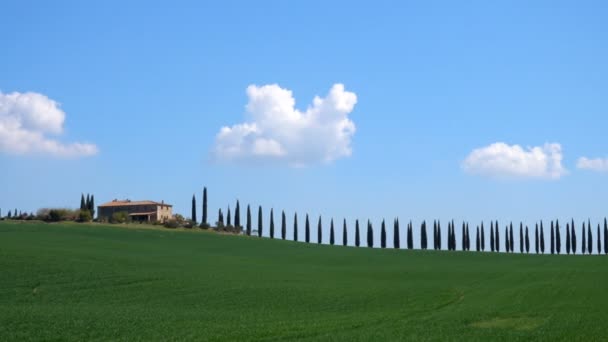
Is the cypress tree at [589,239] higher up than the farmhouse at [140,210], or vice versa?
the farmhouse at [140,210]

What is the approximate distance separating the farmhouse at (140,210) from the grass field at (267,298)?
43.8 m

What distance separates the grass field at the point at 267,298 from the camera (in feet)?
93.7

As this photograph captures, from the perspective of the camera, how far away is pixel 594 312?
33344mm

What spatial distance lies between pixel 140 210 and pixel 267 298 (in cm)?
8235

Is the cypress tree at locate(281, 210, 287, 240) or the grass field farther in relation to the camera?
the cypress tree at locate(281, 210, 287, 240)

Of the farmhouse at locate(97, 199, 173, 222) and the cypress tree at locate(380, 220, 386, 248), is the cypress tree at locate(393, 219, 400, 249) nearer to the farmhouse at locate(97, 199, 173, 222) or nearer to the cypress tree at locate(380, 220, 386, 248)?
the cypress tree at locate(380, 220, 386, 248)

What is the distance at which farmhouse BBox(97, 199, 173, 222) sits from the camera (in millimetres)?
117938

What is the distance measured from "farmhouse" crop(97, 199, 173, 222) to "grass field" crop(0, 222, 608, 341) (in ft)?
144

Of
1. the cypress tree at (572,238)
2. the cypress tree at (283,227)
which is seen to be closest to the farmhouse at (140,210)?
the cypress tree at (283,227)

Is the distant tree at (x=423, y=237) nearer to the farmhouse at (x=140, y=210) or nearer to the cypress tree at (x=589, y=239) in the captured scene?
the cypress tree at (x=589, y=239)

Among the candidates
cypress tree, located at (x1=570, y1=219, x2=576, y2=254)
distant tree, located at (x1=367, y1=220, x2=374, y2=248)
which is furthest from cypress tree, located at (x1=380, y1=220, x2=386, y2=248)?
cypress tree, located at (x1=570, y1=219, x2=576, y2=254)

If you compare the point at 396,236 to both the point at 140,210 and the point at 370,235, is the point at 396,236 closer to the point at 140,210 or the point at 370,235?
the point at 370,235

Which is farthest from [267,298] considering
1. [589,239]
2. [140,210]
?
[589,239]

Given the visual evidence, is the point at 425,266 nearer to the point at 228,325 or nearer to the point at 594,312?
the point at 594,312
